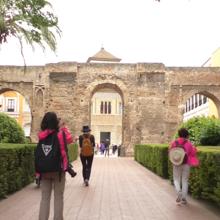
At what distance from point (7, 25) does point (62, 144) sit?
4.85 meters

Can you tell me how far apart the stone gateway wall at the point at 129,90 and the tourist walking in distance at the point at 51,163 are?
93.7 feet

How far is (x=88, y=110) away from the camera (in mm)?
35562

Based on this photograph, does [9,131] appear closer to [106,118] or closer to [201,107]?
A: [201,107]

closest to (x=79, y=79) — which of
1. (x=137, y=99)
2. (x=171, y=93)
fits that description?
(x=137, y=99)

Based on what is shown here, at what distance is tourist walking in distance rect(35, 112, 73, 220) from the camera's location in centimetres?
607

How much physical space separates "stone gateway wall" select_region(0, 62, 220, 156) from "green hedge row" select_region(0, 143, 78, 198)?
22292 millimetres

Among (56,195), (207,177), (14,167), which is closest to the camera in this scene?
(56,195)

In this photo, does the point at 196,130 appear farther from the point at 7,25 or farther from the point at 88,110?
the point at 88,110

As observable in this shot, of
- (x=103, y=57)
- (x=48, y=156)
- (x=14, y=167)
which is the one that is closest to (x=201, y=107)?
(x=103, y=57)

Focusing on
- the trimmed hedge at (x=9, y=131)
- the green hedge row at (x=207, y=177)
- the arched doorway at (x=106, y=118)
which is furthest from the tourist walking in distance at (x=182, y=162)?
the arched doorway at (x=106, y=118)

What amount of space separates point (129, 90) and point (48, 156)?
29.3m

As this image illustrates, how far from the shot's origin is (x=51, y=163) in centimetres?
605

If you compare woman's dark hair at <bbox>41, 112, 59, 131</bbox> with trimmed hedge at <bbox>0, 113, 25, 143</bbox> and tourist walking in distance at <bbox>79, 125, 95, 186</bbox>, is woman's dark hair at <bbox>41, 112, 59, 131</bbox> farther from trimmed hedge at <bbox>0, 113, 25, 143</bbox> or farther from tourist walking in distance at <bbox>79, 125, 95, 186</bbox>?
trimmed hedge at <bbox>0, 113, 25, 143</bbox>

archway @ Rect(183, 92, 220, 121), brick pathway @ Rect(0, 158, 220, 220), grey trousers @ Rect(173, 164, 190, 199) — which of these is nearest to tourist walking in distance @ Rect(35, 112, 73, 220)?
brick pathway @ Rect(0, 158, 220, 220)
